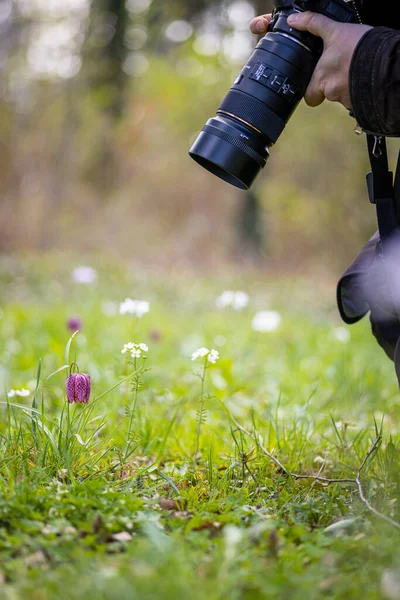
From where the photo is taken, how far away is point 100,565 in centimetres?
97

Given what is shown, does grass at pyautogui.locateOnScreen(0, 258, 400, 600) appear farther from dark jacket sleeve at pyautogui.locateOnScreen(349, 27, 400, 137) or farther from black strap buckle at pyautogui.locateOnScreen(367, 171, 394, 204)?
dark jacket sleeve at pyautogui.locateOnScreen(349, 27, 400, 137)

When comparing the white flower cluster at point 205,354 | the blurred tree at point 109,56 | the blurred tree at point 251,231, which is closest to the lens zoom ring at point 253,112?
the white flower cluster at point 205,354

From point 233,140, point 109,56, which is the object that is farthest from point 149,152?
point 233,140

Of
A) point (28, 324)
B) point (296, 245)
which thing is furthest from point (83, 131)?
point (28, 324)

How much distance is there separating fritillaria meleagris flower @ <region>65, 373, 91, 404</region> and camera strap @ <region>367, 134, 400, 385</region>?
0.77 meters

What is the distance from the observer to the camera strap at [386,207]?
1.35 meters

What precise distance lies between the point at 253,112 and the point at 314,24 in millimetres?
244

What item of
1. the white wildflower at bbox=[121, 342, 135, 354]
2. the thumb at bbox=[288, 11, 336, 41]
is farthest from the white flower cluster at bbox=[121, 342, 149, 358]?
the thumb at bbox=[288, 11, 336, 41]

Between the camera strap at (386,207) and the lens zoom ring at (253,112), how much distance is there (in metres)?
0.25

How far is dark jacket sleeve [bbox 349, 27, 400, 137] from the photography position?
1198 millimetres

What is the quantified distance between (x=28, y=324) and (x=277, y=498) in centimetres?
272

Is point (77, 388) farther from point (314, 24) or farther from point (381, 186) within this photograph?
point (314, 24)

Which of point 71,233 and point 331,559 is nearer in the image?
point 331,559

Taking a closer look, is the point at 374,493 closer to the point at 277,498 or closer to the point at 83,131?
the point at 277,498
